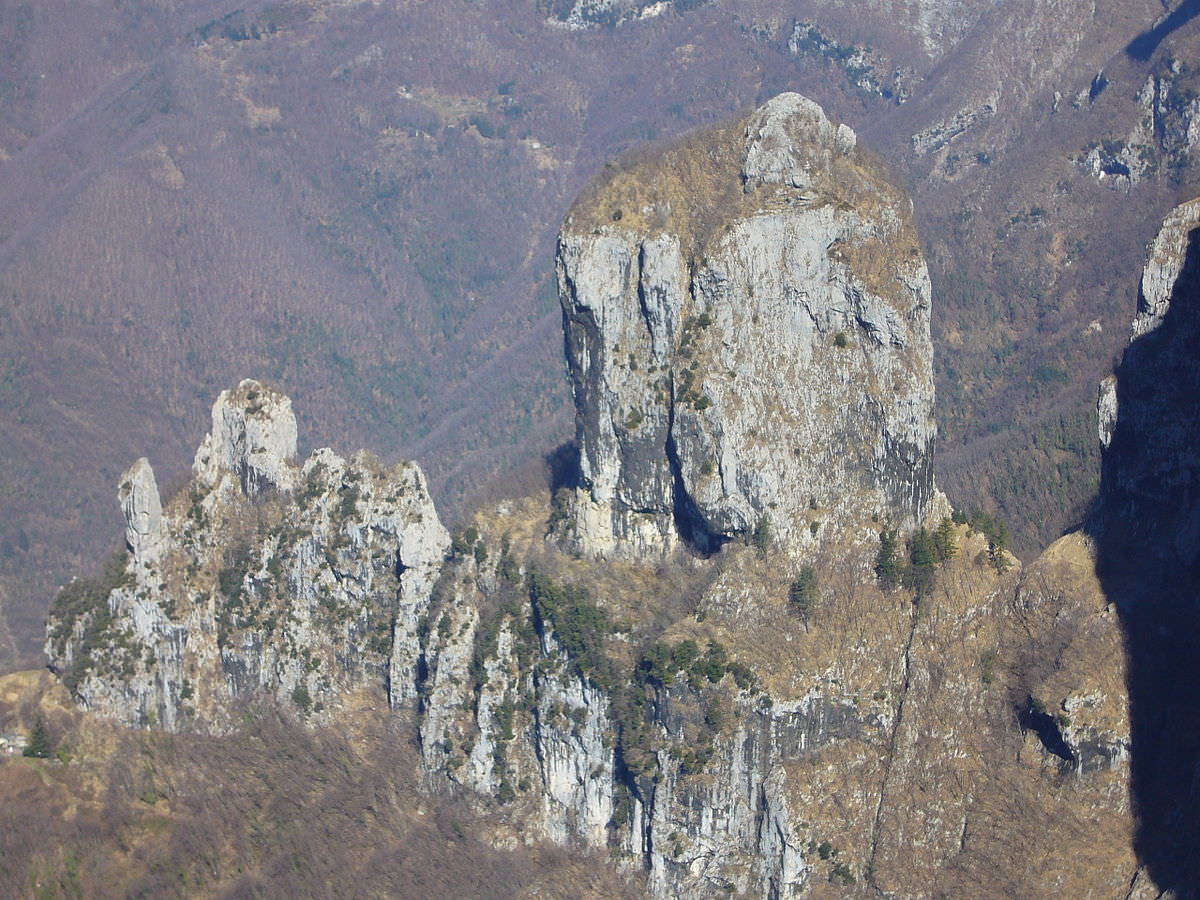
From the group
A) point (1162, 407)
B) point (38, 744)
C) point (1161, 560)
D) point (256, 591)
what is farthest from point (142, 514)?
point (1162, 407)

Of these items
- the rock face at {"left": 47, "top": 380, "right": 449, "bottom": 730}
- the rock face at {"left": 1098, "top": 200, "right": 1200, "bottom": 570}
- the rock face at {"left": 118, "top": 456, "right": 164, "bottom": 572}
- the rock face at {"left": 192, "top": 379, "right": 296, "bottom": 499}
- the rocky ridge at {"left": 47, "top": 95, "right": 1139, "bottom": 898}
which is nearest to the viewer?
the rocky ridge at {"left": 47, "top": 95, "right": 1139, "bottom": 898}

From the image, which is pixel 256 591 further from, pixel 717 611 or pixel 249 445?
pixel 717 611

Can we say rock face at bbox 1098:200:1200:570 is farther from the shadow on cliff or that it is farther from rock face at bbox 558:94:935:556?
rock face at bbox 558:94:935:556

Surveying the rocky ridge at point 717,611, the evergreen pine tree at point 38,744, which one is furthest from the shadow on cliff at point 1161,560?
the evergreen pine tree at point 38,744

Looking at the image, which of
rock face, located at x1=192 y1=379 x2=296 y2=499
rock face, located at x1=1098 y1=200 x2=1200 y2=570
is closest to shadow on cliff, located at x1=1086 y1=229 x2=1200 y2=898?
rock face, located at x1=1098 y1=200 x2=1200 y2=570

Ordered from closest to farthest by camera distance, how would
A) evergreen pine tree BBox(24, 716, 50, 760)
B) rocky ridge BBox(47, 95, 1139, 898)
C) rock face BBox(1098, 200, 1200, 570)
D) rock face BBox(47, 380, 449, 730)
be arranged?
rocky ridge BBox(47, 95, 1139, 898)
rock face BBox(1098, 200, 1200, 570)
evergreen pine tree BBox(24, 716, 50, 760)
rock face BBox(47, 380, 449, 730)

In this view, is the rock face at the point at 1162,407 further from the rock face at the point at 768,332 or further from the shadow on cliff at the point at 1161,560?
the rock face at the point at 768,332
